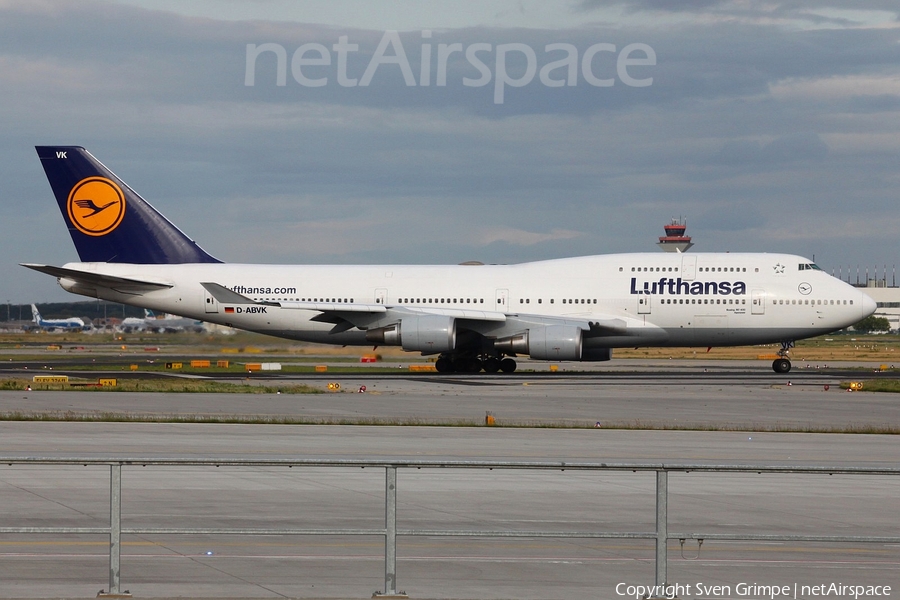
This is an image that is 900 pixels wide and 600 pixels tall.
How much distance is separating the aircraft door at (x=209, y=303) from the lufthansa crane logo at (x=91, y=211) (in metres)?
5.12

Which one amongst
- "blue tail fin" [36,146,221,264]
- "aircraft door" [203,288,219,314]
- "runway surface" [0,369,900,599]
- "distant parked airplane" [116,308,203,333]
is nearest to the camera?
"runway surface" [0,369,900,599]

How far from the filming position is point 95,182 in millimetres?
45906

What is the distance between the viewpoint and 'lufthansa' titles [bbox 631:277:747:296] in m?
42.6

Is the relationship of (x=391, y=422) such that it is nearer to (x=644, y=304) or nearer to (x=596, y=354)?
(x=644, y=304)

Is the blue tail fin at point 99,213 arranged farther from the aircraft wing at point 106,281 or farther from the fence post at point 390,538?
the fence post at point 390,538

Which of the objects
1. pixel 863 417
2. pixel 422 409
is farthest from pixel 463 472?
pixel 863 417

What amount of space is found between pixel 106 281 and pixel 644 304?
22.1m

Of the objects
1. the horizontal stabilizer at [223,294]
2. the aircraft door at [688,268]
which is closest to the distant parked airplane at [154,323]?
the horizontal stabilizer at [223,294]

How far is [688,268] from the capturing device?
43.1 metres

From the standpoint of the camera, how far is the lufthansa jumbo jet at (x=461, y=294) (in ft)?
139

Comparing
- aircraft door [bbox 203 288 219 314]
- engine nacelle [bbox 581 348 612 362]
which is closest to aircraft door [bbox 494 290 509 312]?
engine nacelle [bbox 581 348 612 362]

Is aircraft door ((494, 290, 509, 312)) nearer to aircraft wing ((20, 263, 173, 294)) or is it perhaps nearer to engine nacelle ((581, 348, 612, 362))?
engine nacelle ((581, 348, 612, 362))

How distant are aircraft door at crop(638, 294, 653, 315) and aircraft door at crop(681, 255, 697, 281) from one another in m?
1.66

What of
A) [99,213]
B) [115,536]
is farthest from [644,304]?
[115,536]
